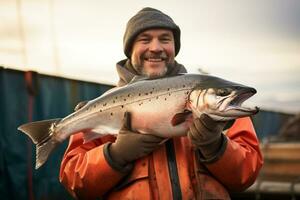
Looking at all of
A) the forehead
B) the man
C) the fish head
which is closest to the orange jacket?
the man

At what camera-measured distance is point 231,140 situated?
9.62 ft

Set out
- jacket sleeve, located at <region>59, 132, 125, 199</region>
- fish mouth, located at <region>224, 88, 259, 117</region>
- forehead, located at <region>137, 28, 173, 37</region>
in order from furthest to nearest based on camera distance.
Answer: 1. forehead, located at <region>137, 28, 173, 37</region>
2. jacket sleeve, located at <region>59, 132, 125, 199</region>
3. fish mouth, located at <region>224, 88, 259, 117</region>

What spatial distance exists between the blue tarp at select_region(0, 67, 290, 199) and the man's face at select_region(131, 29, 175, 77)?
220 cm

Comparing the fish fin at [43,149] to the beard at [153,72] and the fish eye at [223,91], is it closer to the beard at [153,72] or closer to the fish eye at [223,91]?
the beard at [153,72]

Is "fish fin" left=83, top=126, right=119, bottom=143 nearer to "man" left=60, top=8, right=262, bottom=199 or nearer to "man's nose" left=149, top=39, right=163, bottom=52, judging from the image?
"man" left=60, top=8, right=262, bottom=199

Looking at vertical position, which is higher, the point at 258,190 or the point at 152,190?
the point at 152,190

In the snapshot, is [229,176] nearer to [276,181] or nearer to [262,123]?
[276,181]

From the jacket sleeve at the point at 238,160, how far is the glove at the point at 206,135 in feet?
0.21

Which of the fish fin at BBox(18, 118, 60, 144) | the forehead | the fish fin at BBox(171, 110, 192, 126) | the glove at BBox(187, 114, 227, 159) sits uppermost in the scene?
the forehead

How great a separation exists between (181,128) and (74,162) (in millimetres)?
725

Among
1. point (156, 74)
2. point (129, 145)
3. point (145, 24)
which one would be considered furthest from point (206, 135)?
point (145, 24)

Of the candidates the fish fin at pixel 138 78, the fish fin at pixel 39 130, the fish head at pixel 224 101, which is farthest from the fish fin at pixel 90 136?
the fish head at pixel 224 101

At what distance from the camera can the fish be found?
2604 millimetres

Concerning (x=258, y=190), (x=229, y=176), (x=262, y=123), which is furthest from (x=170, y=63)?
(x=262, y=123)
